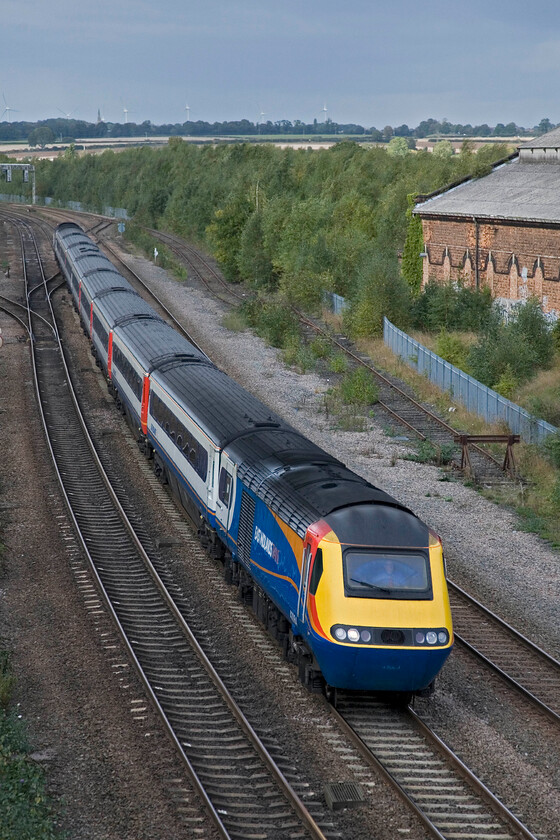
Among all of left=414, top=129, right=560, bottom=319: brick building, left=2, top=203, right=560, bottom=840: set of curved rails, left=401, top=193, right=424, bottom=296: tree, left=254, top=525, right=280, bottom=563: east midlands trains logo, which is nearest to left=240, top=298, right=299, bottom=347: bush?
left=401, top=193, right=424, bottom=296: tree

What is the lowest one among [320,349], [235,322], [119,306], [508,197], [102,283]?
[320,349]

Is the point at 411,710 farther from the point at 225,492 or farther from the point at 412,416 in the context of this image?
the point at 412,416

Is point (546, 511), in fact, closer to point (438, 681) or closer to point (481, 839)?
point (438, 681)

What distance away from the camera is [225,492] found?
15.1 metres

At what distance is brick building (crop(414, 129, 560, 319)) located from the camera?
34.8 metres

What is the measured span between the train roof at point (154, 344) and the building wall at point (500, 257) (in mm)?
15356

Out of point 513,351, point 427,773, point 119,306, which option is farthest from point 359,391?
point 427,773

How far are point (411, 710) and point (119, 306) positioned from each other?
1954 centimetres

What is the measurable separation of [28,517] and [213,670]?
25.6 feet

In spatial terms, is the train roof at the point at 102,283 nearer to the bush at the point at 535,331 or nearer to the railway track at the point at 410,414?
the railway track at the point at 410,414

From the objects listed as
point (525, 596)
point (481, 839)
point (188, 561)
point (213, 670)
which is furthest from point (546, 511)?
point (481, 839)

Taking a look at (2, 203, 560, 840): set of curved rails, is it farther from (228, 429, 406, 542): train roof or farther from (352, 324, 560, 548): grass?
(352, 324, 560, 548): grass

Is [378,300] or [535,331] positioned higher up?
[378,300]

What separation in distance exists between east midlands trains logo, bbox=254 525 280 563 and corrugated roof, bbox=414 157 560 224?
2384 cm
